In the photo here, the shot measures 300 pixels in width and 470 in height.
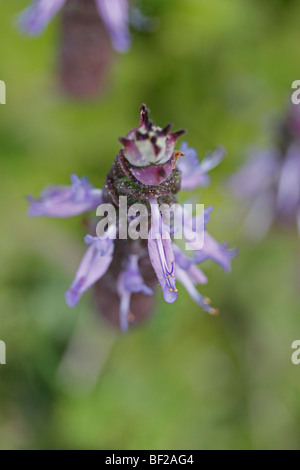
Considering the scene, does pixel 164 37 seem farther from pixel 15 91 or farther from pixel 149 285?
pixel 149 285

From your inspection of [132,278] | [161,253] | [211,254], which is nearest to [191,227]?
[211,254]

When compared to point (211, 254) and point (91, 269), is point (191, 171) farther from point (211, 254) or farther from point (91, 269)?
point (91, 269)

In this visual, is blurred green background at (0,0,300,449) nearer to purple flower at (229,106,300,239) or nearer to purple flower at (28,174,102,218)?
purple flower at (229,106,300,239)

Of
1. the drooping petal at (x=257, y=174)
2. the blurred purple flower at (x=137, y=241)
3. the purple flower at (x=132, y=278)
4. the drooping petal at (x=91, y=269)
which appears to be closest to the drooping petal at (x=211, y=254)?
the blurred purple flower at (x=137, y=241)

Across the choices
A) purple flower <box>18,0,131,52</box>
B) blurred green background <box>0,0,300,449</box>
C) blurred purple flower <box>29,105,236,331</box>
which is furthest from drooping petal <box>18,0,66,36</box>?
blurred purple flower <box>29,105,236,331</box>

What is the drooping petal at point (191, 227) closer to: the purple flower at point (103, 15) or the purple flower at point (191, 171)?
the purple flower at point (191, 171)
